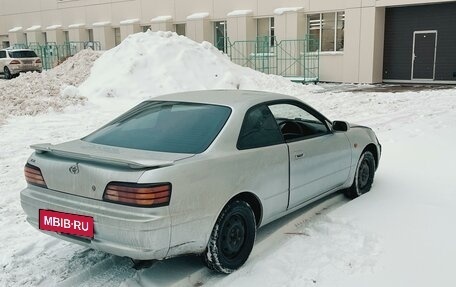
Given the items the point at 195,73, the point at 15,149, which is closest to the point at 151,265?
the point at 15,149

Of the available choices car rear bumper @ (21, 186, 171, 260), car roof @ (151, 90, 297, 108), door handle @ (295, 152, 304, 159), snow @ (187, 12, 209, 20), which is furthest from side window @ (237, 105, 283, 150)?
snow @ (187, 12, 209, 20)

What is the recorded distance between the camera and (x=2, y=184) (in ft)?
22.2

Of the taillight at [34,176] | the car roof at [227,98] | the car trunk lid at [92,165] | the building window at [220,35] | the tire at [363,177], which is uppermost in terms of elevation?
the building window at [220,35]

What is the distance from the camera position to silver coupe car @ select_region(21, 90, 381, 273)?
3510 millimetres

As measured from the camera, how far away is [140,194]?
11.3 ft

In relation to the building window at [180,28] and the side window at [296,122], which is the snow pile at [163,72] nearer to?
the building window at [180,28]

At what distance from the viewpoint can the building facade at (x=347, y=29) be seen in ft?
72.5

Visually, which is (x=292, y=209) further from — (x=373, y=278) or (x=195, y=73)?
(x=195, y=73)

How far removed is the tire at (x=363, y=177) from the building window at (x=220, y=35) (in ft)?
74.1

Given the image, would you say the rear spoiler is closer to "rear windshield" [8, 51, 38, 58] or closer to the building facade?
the building facade

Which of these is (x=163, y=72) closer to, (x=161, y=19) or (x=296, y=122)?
(x=161, y=19)

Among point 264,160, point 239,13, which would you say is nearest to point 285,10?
point 239,13

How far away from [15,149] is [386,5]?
709 inches

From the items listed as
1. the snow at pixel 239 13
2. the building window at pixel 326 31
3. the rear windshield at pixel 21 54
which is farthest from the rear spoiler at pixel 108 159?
the rear windshield at pixel 21 54
